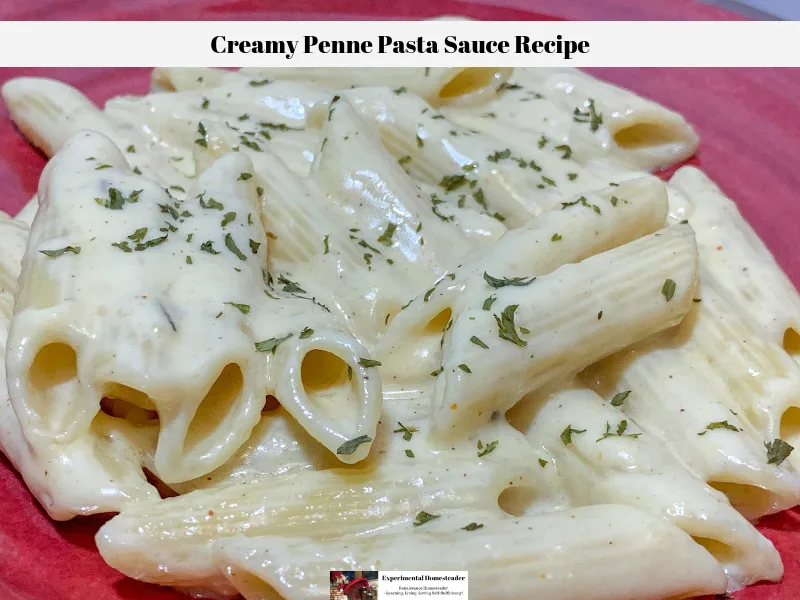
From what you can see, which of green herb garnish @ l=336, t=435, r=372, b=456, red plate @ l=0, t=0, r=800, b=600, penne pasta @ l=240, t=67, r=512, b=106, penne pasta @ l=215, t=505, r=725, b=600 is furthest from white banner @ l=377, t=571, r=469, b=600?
penne pasta @ l=240, t=67, r=512, b=106

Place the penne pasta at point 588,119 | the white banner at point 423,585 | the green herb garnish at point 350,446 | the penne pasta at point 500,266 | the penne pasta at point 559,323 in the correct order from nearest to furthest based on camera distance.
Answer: the white banner at point 423,585
the green herb garnish at point 350,446
the penne pasta at point 559,323
the penne pasta at point 500,266
the penne pasta at point 588,119

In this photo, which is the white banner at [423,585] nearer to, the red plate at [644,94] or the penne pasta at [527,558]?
the penne pasta at [527,558]

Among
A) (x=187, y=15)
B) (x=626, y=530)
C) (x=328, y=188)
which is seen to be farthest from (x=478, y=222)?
(x=187, y=15)

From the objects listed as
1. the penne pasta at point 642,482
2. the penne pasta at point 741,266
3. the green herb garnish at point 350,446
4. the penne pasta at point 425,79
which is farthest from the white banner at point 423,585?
the penne pasta at point 425,79

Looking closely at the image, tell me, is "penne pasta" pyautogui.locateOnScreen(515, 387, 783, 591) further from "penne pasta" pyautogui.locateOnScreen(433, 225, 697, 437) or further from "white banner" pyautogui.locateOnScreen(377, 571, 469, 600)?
"white banner" pyautogui.locateOnScreen(377, 571, 469, 600)

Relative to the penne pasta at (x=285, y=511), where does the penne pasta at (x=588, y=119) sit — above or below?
above

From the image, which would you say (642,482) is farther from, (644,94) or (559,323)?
(644,94)

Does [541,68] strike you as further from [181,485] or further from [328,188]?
[181,485]
